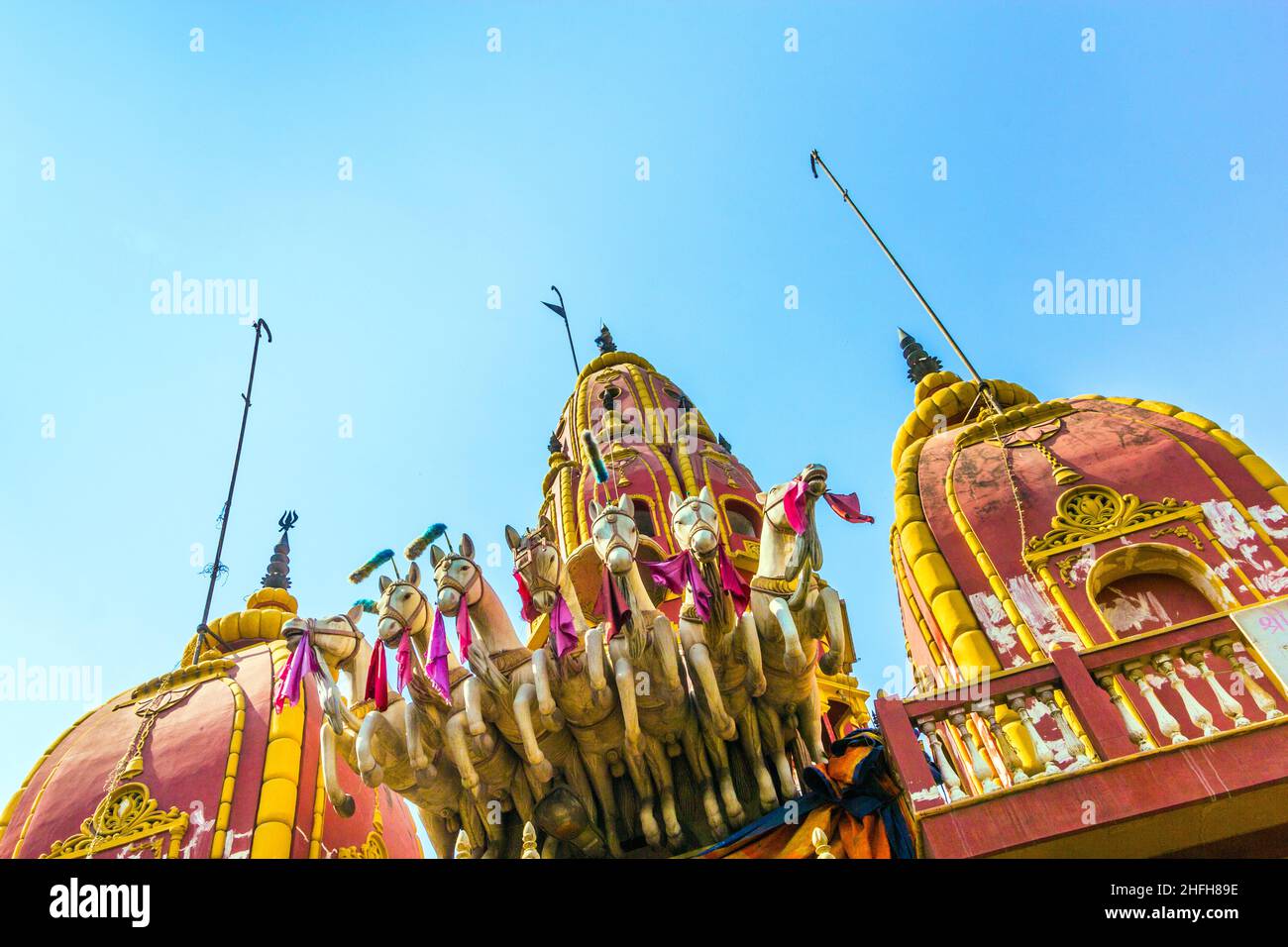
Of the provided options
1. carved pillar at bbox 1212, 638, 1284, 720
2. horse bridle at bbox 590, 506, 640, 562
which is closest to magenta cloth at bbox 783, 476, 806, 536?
horse bridle at bbox 590, 506, 640, 562

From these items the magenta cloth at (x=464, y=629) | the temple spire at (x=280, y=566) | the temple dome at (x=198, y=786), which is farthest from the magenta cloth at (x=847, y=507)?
the temple spire at (x=280, y=566)

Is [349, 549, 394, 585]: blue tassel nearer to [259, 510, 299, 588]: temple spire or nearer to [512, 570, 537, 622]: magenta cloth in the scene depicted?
[512, 570, 537, 622]: magenta cloth

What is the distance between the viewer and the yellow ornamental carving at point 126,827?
13.1 metres

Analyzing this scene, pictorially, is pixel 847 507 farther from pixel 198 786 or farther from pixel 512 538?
pixel 198 786

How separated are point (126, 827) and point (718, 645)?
8432 millimetres

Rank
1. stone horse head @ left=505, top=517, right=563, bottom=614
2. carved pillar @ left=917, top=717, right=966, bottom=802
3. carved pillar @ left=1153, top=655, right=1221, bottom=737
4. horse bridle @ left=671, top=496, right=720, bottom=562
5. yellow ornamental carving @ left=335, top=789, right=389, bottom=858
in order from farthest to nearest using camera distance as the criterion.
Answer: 1. yellow ornamental carving @ left=335, top=789, right=389, bottom=858
2. stone horse head @ left=505, top=517, right=563, bottom=614
3. horse bridle @ left=671, top=496, right=720, bottom=562
4. carved pillar @ left=917, top=717, right=966, bottom=802
5. carved pillar @ left=1153, top=655, right=1221, bottom=737

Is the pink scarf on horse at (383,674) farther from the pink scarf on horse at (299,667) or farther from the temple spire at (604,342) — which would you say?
the temple spire at (604,342)

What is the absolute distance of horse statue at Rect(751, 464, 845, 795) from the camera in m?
9.88

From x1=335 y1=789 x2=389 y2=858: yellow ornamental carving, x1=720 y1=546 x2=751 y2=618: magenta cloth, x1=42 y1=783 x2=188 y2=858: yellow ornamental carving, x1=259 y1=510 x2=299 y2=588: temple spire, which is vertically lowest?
x1=335 y1=789 x2=389 y2=858: yellow ornamental carving

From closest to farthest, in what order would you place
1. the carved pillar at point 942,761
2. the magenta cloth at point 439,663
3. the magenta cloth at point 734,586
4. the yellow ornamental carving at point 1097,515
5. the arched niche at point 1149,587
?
the carved pillar at point 942,761, the magenta cloth at point 439,663, the magenta cloth at point 734,586, the arched niche at point 1149,587, the yellow ornamental carving at point 1097,515

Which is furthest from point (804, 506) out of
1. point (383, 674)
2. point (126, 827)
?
point (126, 827)

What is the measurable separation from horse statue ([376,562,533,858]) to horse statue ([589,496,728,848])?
52.8 inches

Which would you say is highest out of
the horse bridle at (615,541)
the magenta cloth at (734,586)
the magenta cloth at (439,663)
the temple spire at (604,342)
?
the temple spire at (604,342)

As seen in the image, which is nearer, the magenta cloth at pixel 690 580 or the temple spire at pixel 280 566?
the magenta cloth at pixel 690 580
